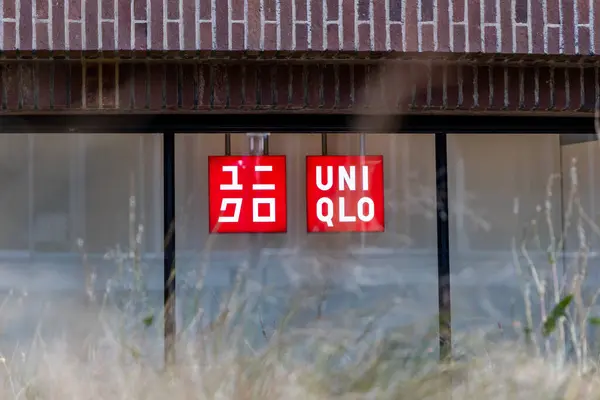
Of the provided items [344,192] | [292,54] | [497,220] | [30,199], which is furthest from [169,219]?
[497,220]

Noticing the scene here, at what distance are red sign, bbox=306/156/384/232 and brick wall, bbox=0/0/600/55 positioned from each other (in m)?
1.87

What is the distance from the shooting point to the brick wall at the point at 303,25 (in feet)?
17.7

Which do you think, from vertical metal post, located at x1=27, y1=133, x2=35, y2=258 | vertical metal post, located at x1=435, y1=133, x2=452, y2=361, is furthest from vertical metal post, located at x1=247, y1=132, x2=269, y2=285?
vertical metal post, located at x1=27, y1=133, x2=35, y2=258

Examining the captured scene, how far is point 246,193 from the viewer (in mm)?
7145

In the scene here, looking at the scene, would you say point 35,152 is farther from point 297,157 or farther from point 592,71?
point 592,71

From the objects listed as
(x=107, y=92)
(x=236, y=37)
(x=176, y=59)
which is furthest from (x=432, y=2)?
(x=107, y=92)

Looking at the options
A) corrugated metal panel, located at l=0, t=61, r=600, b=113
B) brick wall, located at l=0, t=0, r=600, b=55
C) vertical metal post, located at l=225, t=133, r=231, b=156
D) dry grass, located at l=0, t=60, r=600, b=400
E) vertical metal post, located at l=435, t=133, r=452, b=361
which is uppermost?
brick wall, located at l=0, t=0, r=600, b=55

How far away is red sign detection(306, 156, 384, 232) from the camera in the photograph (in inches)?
288

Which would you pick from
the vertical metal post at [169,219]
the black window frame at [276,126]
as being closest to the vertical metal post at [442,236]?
the black window frame at [276,126]

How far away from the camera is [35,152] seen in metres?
7.69

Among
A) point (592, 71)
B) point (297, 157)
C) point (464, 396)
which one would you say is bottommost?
point (464, 396)

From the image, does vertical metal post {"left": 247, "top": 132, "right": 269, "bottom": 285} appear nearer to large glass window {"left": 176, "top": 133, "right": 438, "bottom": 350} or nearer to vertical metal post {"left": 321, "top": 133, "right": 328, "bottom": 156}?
large glass window {"left": 176, "top": 133, "right": 438, "bottom": 350}

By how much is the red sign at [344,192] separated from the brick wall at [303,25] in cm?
187

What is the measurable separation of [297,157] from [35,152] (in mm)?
2218
